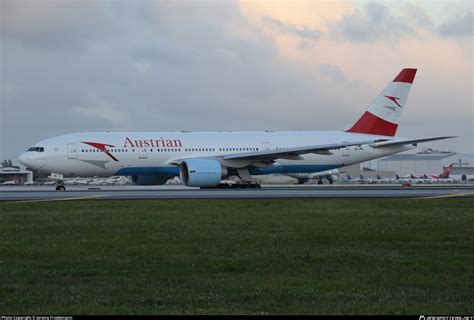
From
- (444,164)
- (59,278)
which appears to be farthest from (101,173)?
(444,164)

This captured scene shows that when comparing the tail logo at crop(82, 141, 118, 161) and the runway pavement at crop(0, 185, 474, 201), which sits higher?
the tail logo at crop(82, 141, 118, 161)

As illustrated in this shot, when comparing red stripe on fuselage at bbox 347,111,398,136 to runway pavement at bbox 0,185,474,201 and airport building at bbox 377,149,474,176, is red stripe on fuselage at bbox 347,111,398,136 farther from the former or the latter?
airport building at bbox 377,149,474,176

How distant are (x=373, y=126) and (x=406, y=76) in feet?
14.2

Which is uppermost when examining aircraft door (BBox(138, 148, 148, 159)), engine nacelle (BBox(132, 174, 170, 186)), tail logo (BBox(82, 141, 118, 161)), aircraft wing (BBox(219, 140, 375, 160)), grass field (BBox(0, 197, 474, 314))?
tail logo (BBox(82, 141, 118, 161))

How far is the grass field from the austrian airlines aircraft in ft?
78.9

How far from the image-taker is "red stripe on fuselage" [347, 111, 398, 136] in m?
54.5

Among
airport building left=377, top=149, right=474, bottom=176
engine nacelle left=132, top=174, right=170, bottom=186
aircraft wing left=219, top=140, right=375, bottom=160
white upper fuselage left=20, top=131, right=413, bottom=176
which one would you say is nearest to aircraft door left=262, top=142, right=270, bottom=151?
white upper fuselage left=20, top=131, right=413, bottom=176

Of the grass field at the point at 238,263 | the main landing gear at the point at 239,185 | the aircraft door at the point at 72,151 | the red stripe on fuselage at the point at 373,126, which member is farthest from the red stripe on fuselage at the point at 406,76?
the grass field at the point at 238,263

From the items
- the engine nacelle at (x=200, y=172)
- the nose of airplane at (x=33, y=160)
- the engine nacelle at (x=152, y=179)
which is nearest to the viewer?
the engine nacelle at (x=200, y=172)

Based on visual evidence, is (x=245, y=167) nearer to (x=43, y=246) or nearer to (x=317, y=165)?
(x=317, y=165)

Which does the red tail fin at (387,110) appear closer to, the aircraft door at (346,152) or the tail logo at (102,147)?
the aircraft door at (346,152)

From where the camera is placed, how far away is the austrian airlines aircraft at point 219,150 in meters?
47.4

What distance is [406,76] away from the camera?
180 feet

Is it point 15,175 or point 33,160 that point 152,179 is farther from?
point 15,175
